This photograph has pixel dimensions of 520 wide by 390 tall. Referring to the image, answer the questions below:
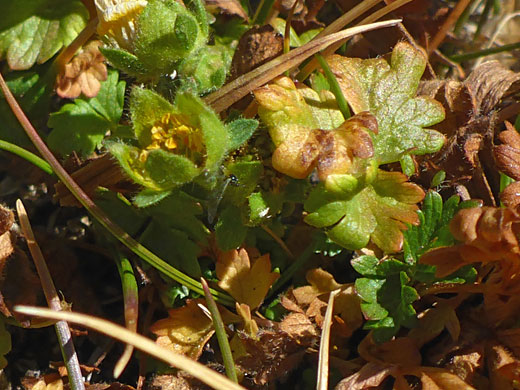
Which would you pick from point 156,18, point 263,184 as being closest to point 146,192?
point 263,184

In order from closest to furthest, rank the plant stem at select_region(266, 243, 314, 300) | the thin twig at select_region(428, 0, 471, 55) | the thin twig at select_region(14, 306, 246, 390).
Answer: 1. the thin twig at select_region(14, 306, 246, 390)
2. the plant stem at select_region(266, 243, 314, 300)
3. the thin twig at select_region(428, 0, 471, 55)

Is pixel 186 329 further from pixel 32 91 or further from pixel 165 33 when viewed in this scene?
pixel 32 91

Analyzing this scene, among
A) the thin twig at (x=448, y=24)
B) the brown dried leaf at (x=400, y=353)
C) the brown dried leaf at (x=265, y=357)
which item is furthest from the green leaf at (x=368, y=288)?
the thin twig at (x=448, y=24)

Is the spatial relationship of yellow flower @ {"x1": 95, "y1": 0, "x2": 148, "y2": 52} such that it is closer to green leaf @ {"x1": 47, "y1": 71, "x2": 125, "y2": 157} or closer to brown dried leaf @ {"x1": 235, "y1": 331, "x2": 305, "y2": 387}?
green leaf @ {"x1": 47, "y1": 71, "x2": 125, "y2": 157}

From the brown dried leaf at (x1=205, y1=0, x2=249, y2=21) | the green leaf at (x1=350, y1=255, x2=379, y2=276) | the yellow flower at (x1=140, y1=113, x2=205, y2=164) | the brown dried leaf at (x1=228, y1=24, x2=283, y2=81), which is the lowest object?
the green leaf at (x1=350, y1=255, x2=379, y2=276)

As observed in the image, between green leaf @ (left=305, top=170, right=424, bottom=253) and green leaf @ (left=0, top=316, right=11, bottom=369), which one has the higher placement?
green leaf @ (left=305, top=170, right=424, bottom=253)

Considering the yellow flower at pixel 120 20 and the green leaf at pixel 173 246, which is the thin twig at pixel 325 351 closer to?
the green leaf at pixel 173 246

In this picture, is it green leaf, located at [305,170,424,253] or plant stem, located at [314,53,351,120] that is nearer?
green leaf, located at [305,170,424,253]

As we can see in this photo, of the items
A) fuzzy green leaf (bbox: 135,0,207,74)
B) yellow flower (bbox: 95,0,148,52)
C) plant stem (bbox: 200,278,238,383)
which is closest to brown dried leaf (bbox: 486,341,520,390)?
plant stem (bbox: 200,278,238,383)
